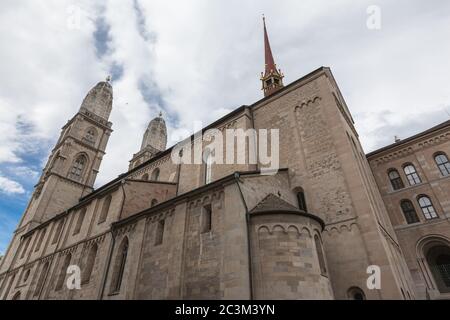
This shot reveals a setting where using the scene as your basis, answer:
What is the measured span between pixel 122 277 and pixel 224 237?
22.0 ft

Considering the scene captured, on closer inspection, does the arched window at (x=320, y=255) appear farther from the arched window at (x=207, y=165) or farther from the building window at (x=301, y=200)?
the arched window at (x=207, y=165)

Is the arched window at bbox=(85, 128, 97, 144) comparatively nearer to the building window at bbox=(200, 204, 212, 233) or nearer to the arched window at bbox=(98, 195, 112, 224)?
the arched window at bbox=(98, 195, 112, 224)

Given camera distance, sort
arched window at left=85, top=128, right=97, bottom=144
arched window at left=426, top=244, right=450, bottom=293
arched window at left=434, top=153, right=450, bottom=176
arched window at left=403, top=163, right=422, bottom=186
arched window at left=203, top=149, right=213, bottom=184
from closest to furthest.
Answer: arched window at left=426, top=244, right=450, bottom=293 → arched window at left=434, top=153, right=450, bottom=176 → arched window at left=203, top=149, right=213, bottom=184 → arched window at left=403, top=163, right=422, bottom=186 → arched window at left=85, top=128, right=97, bottom=144

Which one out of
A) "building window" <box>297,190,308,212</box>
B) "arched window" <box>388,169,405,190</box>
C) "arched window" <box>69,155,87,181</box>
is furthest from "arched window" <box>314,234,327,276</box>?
"arched window" <box>69,155,87,181</box>

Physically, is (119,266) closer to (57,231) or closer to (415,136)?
(57,231)

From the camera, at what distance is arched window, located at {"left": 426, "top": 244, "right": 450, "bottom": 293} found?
606 inches

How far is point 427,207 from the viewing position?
17391 millimetres

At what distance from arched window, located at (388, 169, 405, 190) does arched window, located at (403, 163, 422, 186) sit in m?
0.53

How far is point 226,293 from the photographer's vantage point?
9352 millimetres

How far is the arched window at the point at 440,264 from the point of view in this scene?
606 inches

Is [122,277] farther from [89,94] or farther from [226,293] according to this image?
[89,94]

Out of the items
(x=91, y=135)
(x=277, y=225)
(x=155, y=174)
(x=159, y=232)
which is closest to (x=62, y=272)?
(x=159, y=232)

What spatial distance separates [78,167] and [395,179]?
36.1 metres
